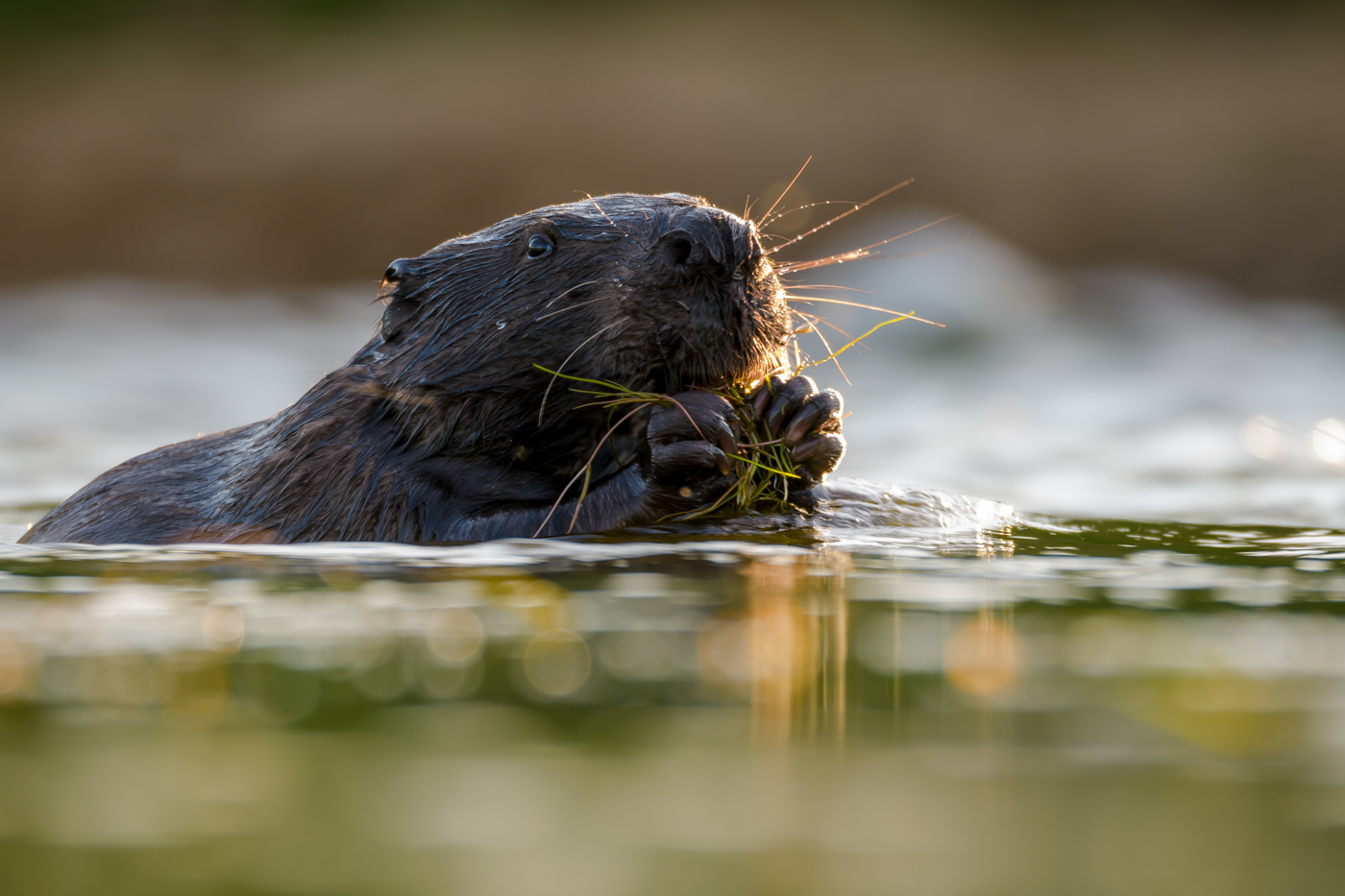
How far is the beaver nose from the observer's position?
4.61 meters

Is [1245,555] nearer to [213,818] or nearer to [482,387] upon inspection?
[482,387]

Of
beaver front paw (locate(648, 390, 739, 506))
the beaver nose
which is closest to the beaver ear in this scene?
the beaver nose

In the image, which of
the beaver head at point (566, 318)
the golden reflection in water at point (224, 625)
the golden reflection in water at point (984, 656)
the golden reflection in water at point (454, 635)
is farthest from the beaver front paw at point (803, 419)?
the golden reflection in water at point (224, 625)

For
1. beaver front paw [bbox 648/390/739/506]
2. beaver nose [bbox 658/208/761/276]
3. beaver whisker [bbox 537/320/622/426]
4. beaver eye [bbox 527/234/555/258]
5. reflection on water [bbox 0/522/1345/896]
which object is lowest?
reflection on water [bbox 0/522/1345/896]

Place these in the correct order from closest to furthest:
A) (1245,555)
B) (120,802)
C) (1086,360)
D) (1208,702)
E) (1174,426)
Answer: (120,802), (1208,702), (1245,555), (1174,426), (1086,360)

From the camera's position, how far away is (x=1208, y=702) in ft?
8.32

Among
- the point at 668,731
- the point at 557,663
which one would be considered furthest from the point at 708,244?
the point at 668,731

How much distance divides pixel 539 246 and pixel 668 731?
3159mm

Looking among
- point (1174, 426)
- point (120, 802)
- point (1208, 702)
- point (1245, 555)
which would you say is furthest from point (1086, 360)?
point (120, 802)

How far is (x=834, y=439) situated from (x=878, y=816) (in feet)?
9.99

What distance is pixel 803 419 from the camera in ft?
15.9

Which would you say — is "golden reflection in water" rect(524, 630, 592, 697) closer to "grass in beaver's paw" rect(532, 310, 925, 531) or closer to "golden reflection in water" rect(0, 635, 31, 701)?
"golden reflection in water" rect(0, 635, 31, 701)

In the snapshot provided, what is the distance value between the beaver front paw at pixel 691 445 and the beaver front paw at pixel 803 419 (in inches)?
12.1

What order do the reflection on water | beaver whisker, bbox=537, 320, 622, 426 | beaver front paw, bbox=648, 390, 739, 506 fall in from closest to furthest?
1. the reflection on water
2. beaver front paw, bbox=648, 390, 739, 506
3. beaver whisker, bbox=537, 320, 622, 426
